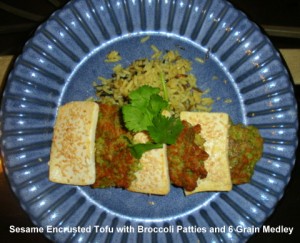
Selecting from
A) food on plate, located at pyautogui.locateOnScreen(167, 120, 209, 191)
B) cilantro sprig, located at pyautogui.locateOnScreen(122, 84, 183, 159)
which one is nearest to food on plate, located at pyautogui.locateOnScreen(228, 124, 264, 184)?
food on plate, located at pyautogui.locateOnScreen(167, 120, 209, 191)

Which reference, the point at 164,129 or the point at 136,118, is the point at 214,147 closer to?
the point at 164,129

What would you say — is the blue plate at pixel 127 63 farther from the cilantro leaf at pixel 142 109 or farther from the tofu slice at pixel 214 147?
the cilantro leaf at pixel 142 109

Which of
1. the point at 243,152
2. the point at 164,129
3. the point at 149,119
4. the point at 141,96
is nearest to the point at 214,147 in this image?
the point at 243,152

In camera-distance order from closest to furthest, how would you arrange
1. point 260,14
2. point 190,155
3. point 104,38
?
point 190,155
point 104,38
point 260,14

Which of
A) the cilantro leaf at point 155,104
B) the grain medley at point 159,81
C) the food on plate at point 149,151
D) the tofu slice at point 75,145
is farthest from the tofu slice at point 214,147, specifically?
the tofu slice at point 75,145

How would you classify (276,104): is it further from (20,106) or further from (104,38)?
(20,106)

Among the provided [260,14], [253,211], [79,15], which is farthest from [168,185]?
[260,14]

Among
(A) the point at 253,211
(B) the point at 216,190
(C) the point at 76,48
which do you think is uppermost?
(C) the point at 76,48

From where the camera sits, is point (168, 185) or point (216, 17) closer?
point (168, 185)
